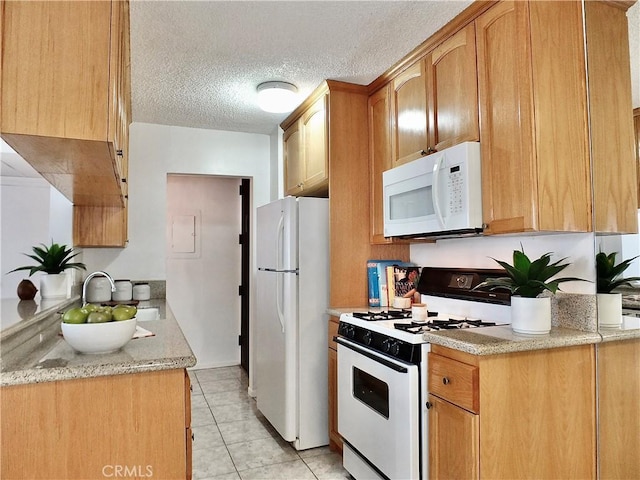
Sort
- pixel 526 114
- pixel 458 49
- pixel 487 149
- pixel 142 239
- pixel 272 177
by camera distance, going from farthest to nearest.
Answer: pixel 272 177 < pixel 142 239 < pixel 458 49 < pixel 487 149 < pixel 526 114

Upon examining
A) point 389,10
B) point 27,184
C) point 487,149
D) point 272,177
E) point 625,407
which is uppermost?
point 389,10

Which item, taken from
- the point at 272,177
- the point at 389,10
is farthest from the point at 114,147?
the point at 272,177

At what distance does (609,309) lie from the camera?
5.92 ft

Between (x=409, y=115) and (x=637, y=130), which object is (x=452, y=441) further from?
(x=409, y=115)

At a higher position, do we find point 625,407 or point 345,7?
point 345,7

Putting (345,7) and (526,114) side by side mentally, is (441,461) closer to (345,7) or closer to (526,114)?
(526,114)

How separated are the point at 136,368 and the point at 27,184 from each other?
128 cm

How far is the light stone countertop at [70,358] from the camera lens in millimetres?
1238

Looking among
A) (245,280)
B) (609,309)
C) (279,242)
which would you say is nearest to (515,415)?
(609,309)

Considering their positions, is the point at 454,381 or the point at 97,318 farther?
the point at 454,381

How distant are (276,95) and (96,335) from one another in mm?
2096

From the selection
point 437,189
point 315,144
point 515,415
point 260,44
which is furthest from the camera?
point 315,144

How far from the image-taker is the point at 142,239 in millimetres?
3748

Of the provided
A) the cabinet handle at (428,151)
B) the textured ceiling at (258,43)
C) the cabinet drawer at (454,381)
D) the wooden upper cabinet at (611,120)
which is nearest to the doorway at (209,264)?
the textured ceiling at (258,43)
